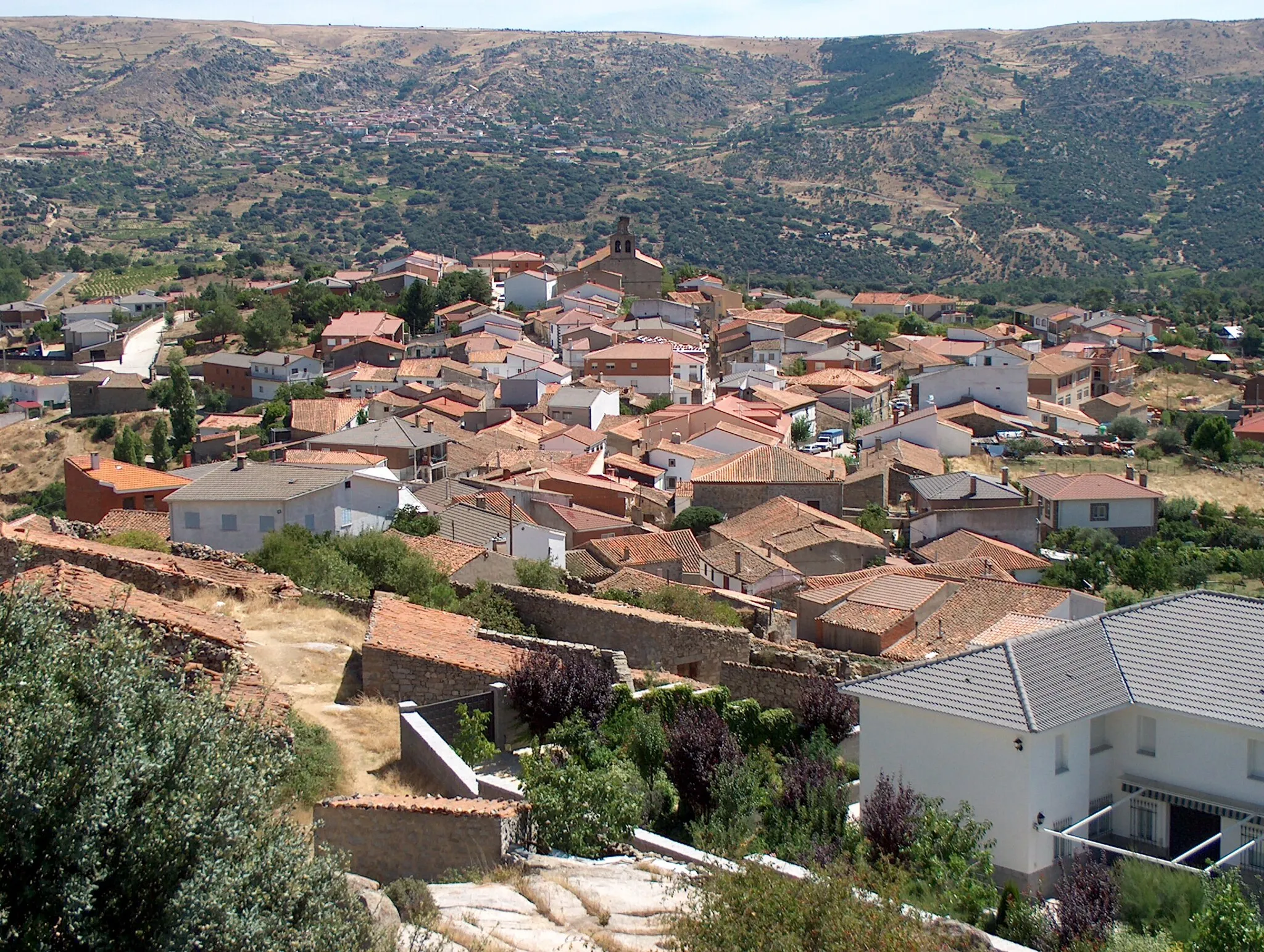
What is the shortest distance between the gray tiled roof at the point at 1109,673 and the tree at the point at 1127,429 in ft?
144

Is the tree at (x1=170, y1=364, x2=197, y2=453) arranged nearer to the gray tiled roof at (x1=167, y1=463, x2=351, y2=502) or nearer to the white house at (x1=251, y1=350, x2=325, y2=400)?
the white house at (x1=251, y1=350, x2=325, y2=400)

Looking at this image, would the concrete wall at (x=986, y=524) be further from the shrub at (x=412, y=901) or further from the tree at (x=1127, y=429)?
the shrub at (x=412, y=901)

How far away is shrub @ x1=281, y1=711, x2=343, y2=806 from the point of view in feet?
34.7

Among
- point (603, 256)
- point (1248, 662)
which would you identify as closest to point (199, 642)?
point (1248, 662)

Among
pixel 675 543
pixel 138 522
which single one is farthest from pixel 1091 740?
pixel 675 543

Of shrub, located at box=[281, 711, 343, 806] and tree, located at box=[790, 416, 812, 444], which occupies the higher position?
shrub, located at box=[281, 711, 343, 806]

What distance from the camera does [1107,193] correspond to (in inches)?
5566

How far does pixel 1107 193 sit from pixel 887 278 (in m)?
35.8

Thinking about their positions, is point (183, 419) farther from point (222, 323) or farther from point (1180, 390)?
point (1180, 390)

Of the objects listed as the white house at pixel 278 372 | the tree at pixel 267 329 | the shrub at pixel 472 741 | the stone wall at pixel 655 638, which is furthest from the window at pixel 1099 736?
the tree at pixel 267 329

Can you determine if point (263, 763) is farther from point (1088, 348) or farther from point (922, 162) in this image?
point (922, 162)

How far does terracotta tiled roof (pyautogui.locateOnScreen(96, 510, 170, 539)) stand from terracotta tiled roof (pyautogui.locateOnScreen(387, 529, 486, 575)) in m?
5.02

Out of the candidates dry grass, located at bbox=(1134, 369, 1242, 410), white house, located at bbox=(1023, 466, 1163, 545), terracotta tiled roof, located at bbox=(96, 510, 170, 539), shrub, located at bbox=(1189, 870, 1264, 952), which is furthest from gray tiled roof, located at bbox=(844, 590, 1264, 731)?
dry grass, located at bbox=(1134, 369, 1242, 410)

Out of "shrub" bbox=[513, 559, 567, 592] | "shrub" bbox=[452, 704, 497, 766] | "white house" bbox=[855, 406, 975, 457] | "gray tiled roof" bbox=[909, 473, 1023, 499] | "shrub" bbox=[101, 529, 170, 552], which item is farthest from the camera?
"white house" bbox=[855, 406, 975, 457]
